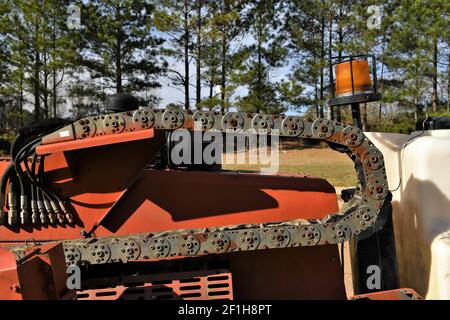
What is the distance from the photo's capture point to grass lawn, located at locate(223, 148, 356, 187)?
16.4 meters

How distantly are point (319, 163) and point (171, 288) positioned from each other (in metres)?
19.9

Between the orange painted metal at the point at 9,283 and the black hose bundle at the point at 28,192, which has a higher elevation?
the black hose bundle at the point at 28,192

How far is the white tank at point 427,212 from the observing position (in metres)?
3.15

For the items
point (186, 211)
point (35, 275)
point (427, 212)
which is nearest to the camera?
point (35, 275)

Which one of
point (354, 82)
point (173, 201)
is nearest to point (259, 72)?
point (354, 82)

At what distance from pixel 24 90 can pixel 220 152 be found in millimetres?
Result: 26208

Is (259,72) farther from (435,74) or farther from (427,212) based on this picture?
(427,212)

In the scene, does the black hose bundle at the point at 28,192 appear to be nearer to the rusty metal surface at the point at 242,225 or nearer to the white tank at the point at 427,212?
the rusty metal surface at the point at 242,225

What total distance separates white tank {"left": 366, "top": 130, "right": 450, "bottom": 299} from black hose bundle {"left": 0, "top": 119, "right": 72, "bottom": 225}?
2.49m

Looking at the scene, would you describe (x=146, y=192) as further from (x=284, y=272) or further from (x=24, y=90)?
(x=24, y=90)

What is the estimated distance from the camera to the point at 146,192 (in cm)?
309

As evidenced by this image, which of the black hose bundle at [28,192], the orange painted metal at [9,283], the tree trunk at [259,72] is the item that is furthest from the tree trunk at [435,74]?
the orange painted metal at [9,283]

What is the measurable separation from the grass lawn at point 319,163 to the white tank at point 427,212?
1089cm

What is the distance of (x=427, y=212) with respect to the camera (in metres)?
3.31
